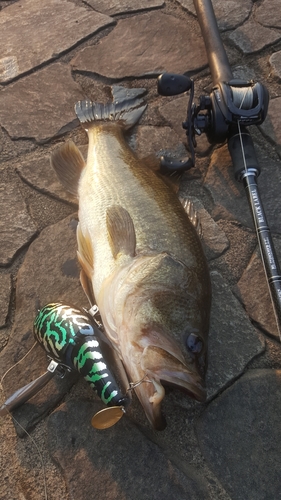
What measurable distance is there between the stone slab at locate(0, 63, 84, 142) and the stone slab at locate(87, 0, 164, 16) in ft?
3.36

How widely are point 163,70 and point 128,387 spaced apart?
319 centimetres

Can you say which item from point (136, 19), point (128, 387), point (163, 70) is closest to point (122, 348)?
point (128, 387)

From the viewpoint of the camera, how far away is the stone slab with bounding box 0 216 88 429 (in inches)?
103

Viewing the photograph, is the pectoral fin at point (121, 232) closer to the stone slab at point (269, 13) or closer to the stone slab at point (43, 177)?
the stone slab at point (43, 177)

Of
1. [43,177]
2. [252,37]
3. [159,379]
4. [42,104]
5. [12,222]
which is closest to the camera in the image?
[159,379]

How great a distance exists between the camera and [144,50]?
4.55 m

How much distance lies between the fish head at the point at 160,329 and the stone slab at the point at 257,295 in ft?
1.68

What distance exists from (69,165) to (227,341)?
1.81m

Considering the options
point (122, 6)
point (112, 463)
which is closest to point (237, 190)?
point (112, 463)

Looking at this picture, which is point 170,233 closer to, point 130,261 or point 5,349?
point 130,261

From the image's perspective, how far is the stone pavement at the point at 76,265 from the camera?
2.38 metres

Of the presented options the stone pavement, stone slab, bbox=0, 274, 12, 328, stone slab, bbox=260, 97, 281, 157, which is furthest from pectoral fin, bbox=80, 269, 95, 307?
stone slab, bbox=260, 97, 281, 157

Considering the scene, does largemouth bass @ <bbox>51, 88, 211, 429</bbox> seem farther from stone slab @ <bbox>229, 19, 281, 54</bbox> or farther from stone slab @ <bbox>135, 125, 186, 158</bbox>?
stone slab @ <bbox>229, 19, 281, 54</bbox>

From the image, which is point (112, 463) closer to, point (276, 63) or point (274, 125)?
point (274, 125)
